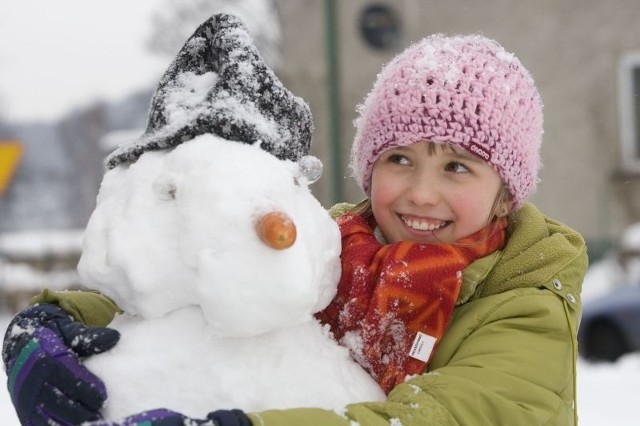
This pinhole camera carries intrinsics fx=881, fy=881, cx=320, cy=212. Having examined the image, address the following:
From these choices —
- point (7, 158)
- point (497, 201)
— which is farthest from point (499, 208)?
point (7, 158)

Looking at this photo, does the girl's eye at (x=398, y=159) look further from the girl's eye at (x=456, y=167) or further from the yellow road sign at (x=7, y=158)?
the yellow road sign at (x=7, y=158)

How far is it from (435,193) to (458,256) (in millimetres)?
161

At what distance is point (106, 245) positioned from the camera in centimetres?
157

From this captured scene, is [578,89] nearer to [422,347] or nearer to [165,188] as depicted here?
[422,347]

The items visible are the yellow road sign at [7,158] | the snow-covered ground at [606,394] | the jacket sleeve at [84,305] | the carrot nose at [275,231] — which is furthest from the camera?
the yellow road sign at [7,158]

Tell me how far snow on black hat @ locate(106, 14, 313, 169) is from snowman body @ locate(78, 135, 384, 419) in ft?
0.11

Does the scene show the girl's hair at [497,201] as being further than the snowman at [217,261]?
Yes

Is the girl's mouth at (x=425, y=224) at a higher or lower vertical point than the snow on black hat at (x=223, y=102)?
lower

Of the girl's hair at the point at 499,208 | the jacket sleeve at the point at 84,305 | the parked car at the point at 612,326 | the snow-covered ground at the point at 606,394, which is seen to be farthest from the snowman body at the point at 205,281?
the parked car at the point at 612,326

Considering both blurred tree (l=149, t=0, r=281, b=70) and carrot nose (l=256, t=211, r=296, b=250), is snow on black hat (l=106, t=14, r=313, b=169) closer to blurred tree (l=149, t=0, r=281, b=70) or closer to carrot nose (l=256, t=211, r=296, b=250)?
carrot nose (l=256, t=211, r=296, b=250)

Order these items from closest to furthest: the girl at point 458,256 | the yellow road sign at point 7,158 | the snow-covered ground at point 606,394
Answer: the girl at point 458,256
the snow-covered ground at point 606,394
the yellow road sign at point 7,158

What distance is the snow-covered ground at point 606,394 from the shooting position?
547 cm

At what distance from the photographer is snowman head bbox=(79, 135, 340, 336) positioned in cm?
149

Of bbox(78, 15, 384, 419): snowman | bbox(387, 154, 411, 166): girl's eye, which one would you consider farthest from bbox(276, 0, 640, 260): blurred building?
bbox(78, 15, 384, 419): snowman
